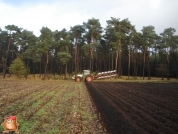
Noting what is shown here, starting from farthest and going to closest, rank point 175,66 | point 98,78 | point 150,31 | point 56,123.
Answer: point 175,66 → point 150,31 → point 98,78 → point 56,123

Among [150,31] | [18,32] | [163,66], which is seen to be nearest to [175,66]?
[163,66]

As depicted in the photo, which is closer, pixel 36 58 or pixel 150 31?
pixel 150 31

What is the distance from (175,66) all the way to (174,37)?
483 inches

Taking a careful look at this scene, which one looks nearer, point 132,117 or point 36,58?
point 132,117

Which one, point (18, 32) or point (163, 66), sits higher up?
point (18, 32)

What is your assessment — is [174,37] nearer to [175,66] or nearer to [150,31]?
[150,31]

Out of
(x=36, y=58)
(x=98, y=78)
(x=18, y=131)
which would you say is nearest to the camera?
(x=18, y=131)

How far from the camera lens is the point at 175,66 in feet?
192

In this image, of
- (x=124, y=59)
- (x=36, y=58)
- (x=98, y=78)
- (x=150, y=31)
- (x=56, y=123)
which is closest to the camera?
(x=56, y=123)

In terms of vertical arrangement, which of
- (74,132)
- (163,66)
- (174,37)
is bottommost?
(74,132)

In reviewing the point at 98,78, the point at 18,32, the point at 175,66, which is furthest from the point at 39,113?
the point at 175,66

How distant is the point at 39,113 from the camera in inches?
375

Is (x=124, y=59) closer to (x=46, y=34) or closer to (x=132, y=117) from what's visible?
(x=46, y=34)

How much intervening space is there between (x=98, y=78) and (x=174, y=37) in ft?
79.3
